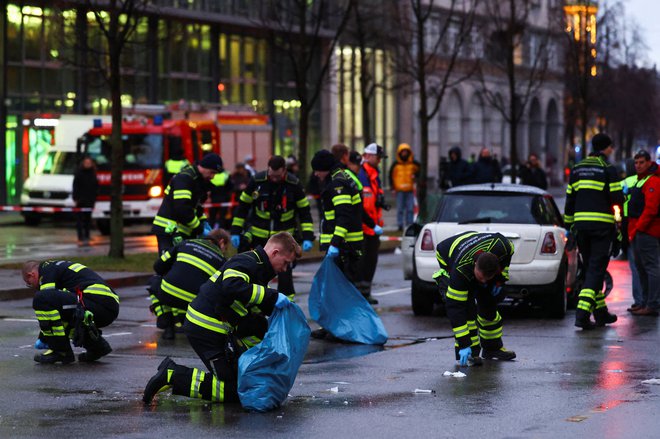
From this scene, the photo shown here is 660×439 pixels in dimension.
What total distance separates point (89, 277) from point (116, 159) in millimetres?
10274

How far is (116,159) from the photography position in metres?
21.8

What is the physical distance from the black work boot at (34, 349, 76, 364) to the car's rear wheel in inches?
224

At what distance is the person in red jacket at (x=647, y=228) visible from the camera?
15.4m

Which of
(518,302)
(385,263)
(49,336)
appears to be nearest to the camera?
(49,336)

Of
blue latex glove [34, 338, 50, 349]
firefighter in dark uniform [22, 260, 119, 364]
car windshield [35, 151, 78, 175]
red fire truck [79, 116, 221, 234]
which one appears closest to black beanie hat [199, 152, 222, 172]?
firefighter in dark uniform [22, 260, 119, 364]

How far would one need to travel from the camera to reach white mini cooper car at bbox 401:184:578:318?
1516cm

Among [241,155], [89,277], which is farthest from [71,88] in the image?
[89,277]

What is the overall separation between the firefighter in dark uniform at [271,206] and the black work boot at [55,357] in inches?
126

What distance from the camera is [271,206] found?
14.4m

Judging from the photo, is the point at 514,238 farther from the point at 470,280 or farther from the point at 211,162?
the point at 470,280

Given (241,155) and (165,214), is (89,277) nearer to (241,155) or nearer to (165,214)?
(165,214)

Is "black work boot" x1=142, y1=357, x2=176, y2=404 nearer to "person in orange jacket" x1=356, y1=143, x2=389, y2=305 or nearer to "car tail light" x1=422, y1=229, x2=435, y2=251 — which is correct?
"car tail light" x1=422, y1=229, x2=435, y2=251

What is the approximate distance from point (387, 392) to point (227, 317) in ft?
4.55

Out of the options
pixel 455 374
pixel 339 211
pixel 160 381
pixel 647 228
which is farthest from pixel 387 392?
pixel 647 228
